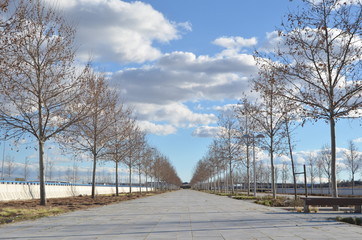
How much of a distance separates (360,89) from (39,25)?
16.2 m

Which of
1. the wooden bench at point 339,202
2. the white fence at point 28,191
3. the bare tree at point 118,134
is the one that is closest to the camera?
the wooden bench at point 339,202

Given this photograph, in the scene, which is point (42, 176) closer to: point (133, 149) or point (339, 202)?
point (339, 202)

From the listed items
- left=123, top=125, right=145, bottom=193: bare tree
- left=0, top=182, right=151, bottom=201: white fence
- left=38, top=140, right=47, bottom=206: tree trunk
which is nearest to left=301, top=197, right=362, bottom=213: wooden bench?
left=38, top=140, right=47, bottom=206: tree trunk

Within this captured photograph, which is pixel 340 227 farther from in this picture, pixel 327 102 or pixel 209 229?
pixel 327 102

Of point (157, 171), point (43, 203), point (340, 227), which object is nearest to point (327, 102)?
point (340, 227)

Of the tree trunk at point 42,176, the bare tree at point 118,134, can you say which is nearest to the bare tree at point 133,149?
the bare tree at point 118,134

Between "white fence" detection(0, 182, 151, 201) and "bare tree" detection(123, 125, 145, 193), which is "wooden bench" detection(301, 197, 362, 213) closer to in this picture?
"white fence" detection(0, 182, 151, 201)

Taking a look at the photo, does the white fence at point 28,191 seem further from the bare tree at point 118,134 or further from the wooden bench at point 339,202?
the wooden bench at point 339,202

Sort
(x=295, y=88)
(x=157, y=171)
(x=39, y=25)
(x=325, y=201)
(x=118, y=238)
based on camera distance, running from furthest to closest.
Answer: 1. (x=157, y=171)
2. (x=39, y=25)
3. (x=295, y=88)
4. (x=325, y=201)
5. (x=118, y=238)

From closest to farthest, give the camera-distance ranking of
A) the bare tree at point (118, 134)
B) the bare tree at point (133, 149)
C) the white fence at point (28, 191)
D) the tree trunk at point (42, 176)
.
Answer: the tree trunk at point (42, 176)
the white fence at point (28, 191)
the bare tree at point (118, 134)
the bare tree at point (133, 149)

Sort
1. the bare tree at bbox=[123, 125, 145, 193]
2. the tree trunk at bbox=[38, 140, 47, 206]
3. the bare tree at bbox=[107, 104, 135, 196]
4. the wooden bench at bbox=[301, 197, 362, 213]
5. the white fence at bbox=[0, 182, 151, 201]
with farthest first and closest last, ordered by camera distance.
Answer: the bare tree at bbox=[123, 125, 145, 193], the bare tree at bbox=[107, 104, 135, 196], the white fence at bbox=[0, 182, 151, 201], the tree trunk at bbox=[38, 140, 47, 206], the wooden bench at bbox=[301, 197, 362, 213]

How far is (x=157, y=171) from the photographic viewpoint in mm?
75688

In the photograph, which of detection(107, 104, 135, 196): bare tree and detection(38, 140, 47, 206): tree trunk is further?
detection(107, 104, 135, 196): bare tree

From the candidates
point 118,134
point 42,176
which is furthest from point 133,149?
point 42,176
